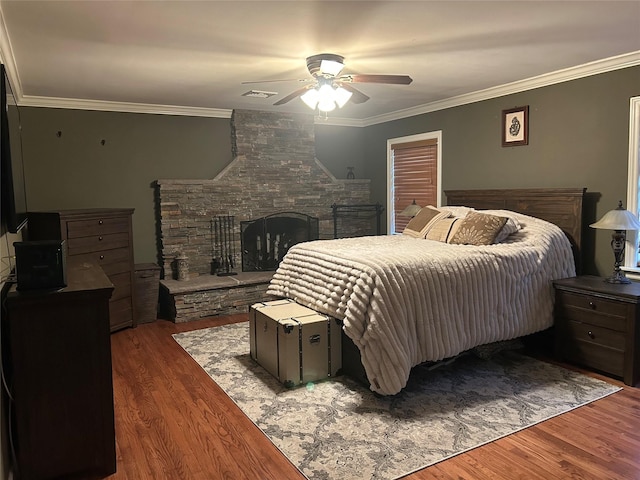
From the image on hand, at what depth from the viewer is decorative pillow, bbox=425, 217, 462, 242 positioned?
429cm

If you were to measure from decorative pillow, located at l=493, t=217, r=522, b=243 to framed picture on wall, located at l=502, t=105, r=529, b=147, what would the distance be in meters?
0.99

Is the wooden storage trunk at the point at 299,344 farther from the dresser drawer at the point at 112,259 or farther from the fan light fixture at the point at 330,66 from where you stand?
the dresser drawer at the point at 112,259

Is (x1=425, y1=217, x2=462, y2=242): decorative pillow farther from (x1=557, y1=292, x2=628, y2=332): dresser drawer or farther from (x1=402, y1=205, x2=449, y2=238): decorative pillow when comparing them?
(x1=557, y1=292, x2=628, y2=332): dresser drawer

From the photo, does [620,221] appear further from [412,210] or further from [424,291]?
[412,210]

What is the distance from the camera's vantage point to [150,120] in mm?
5484

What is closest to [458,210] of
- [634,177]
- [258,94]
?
[634,177]

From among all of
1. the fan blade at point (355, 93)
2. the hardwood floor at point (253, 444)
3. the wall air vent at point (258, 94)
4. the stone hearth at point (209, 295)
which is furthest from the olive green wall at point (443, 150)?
the fan blade at point (355, 93)

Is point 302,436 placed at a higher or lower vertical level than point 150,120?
lower

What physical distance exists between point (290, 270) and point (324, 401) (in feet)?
4.14

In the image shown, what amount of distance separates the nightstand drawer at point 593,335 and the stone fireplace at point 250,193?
3.27 meters

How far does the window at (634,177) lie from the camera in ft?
12.0

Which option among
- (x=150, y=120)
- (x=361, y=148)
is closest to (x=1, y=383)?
(x=150, y=120)

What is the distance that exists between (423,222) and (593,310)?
1.79 m

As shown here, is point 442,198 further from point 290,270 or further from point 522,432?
point 522,432
